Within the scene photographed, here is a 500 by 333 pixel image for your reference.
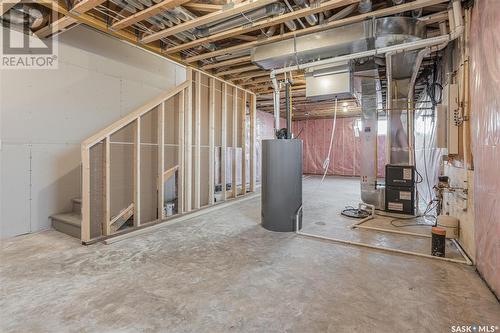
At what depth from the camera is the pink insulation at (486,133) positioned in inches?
73.4

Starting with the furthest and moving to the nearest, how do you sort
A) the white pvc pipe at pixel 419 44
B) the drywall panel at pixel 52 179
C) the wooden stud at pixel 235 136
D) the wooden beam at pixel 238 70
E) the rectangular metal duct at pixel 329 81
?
the wooden stud at pixel 235 136 < the wooden beam at pixel 238 70 < the rectangular metal duct at pixel 329 81 < the drywall panel at pixel 52 179 < the white pvc pipe at pixel 419 44

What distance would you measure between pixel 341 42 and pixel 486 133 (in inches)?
71.1

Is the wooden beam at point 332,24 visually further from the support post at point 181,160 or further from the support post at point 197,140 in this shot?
the support post at point 181,160

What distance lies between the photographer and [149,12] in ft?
9.36

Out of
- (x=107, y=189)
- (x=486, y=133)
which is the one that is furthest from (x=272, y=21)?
(x=107, y=189)

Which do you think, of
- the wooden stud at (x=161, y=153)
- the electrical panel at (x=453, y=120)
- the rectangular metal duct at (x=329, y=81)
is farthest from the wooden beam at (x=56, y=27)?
the electrical panel at (x=453, y=120)

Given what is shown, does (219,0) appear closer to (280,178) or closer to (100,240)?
(280,178)

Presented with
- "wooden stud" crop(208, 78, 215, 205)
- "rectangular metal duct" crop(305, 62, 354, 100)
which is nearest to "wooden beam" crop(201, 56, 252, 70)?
"wooden stud" crop(208, 78, 215, 205)

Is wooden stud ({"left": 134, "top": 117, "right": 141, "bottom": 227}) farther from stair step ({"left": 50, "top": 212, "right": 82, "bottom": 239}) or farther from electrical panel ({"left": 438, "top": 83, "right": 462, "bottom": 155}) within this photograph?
electrical panel ({"left": 438, "top": 83, "right": 462, "bottom": 155})

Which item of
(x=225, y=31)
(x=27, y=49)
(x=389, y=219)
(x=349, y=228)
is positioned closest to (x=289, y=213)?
(x=349, y=228)

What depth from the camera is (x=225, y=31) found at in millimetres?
3420

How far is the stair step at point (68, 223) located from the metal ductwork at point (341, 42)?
3.21 metres

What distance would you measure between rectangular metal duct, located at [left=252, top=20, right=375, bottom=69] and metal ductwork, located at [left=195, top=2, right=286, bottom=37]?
0.55 meters

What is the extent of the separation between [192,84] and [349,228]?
3544mm
